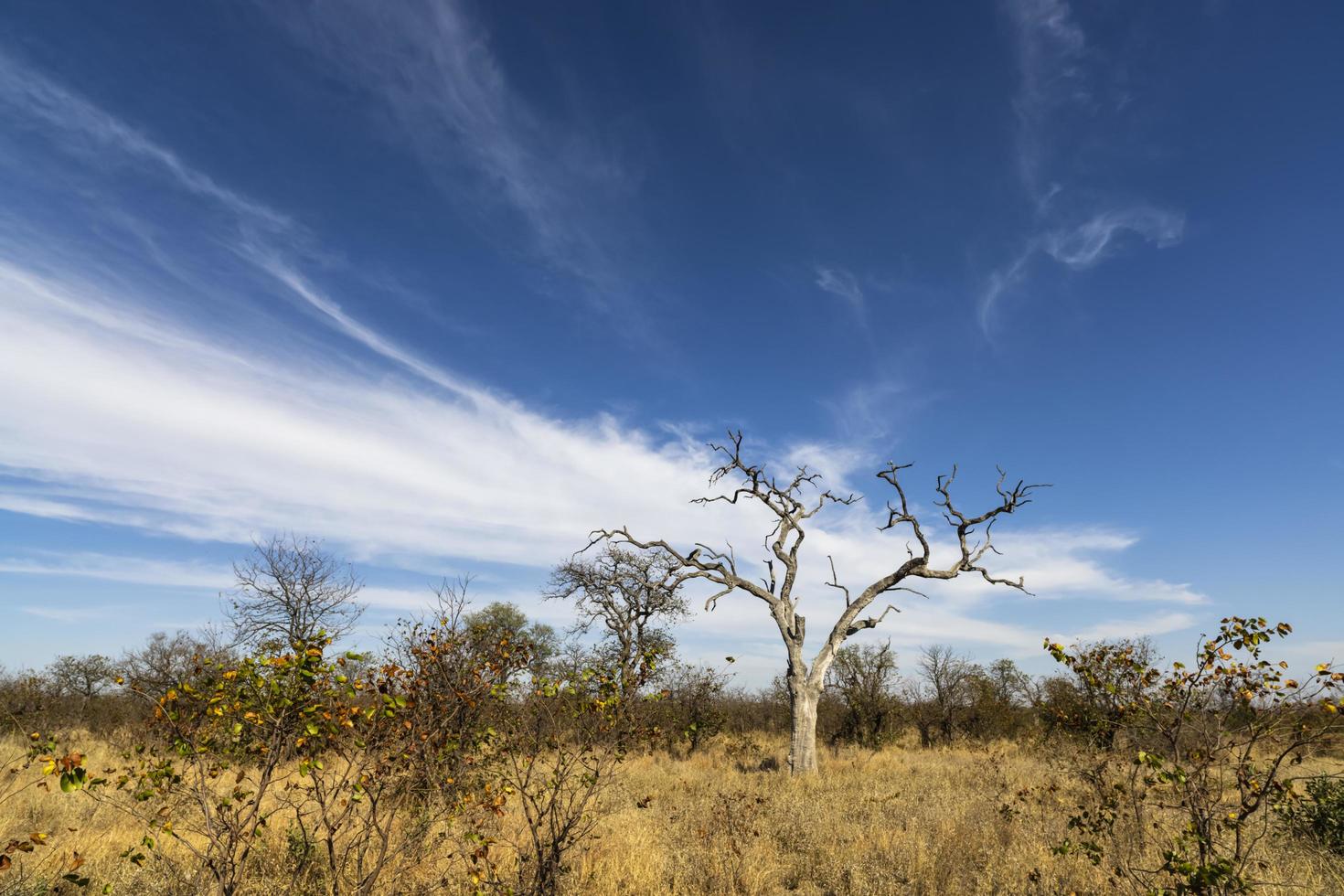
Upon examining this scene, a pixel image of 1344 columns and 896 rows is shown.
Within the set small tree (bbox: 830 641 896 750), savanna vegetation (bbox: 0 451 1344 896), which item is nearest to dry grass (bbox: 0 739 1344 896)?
savanna vegetation (bbox: 0 451 1344 896)

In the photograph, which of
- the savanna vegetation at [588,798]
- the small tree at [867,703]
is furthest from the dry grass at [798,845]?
the small tree at [867,703]

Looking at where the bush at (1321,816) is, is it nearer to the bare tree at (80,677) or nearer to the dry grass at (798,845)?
the dry grass at (798,845)

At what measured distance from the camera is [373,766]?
21.8 feet

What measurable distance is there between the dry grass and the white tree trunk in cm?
143

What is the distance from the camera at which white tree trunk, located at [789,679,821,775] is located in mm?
15797

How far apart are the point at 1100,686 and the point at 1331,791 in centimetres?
607

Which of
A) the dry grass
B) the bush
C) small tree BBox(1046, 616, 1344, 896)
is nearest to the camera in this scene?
small tree BBox(1046, 616, 1344, 896)

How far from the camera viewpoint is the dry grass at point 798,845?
722 centimetres

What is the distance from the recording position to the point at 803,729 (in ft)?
53.1

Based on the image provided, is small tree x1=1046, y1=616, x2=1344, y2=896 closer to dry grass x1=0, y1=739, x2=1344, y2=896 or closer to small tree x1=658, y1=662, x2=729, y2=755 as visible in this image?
dry grass x1=0, y1=739, x2=1344, y2=896

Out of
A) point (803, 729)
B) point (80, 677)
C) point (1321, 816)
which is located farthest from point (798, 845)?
point (80, 677)

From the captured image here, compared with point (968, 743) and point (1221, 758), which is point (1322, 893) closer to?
point (1221, 758)

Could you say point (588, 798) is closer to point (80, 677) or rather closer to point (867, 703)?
point (867, 703)

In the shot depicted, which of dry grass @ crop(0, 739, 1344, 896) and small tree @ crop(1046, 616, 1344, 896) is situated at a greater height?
small tree @ crop(1046, 616, 1344, 896)
